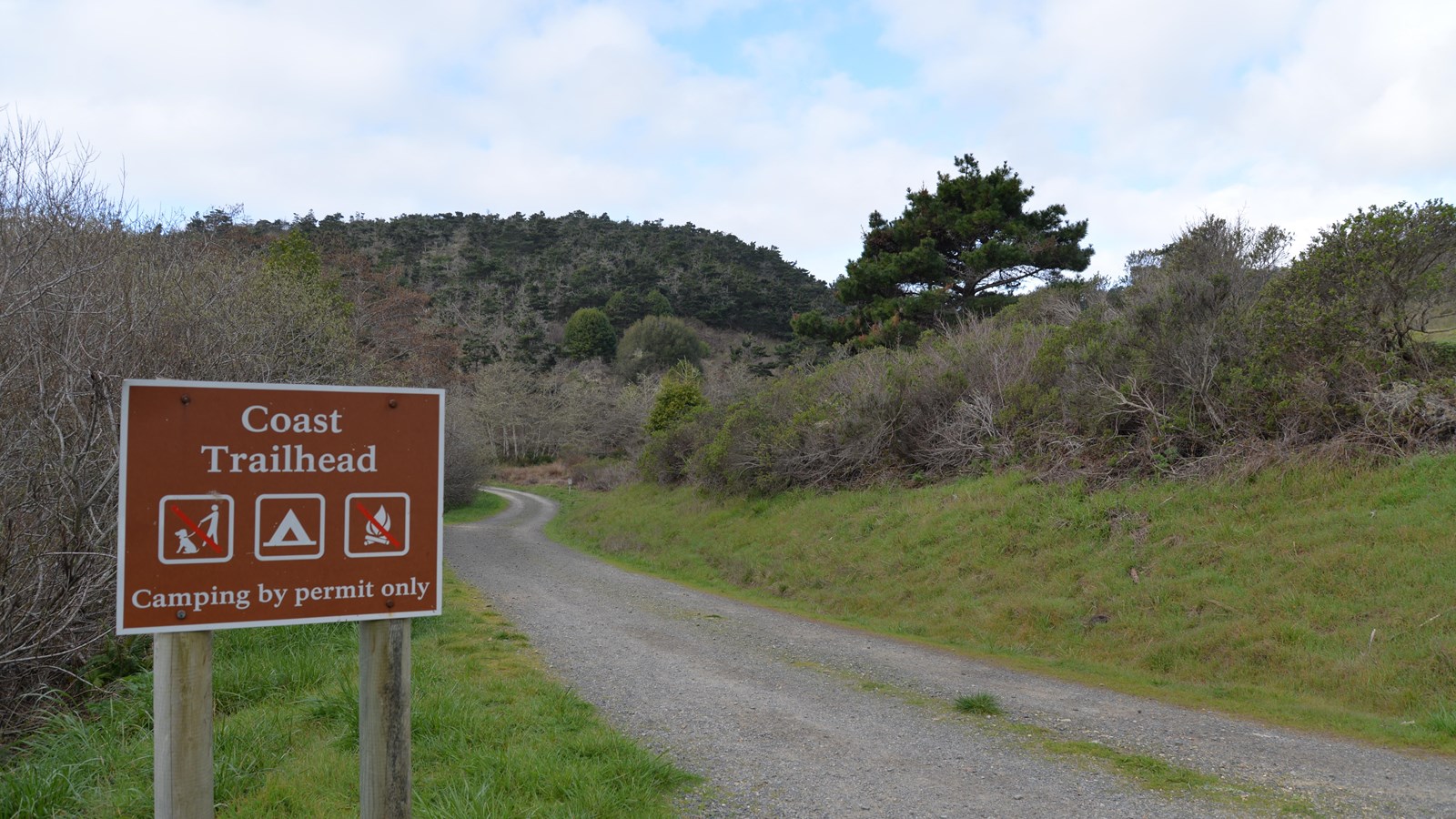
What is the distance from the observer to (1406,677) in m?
7.38

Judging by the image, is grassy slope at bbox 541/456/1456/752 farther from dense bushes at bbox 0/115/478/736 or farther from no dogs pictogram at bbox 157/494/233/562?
dense bushes at bbox 0/115/478/736

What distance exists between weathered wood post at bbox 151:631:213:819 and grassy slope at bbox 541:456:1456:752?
7.05 metres

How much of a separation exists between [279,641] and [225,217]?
19158mm

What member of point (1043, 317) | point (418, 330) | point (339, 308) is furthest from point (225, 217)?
point (1043, 317)

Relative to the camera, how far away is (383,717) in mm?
2789

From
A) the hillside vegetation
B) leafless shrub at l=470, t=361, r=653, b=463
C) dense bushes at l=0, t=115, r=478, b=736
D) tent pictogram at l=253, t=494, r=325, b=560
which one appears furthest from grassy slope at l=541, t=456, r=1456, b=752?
leafless shrub at l=470, t=361, r=653, b=463

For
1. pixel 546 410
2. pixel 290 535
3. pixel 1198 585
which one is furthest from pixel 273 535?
pixel 546 410

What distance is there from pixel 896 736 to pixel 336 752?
11.4 ft

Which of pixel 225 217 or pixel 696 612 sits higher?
pixel 225 217

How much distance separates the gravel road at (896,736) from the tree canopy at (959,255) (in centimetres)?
1868

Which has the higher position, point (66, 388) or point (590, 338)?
point (590, 338)

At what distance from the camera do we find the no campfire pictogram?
271cm

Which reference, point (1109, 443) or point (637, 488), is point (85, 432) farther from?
point (637, 488)

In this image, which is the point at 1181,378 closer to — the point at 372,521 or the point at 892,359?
the point at 892,359
